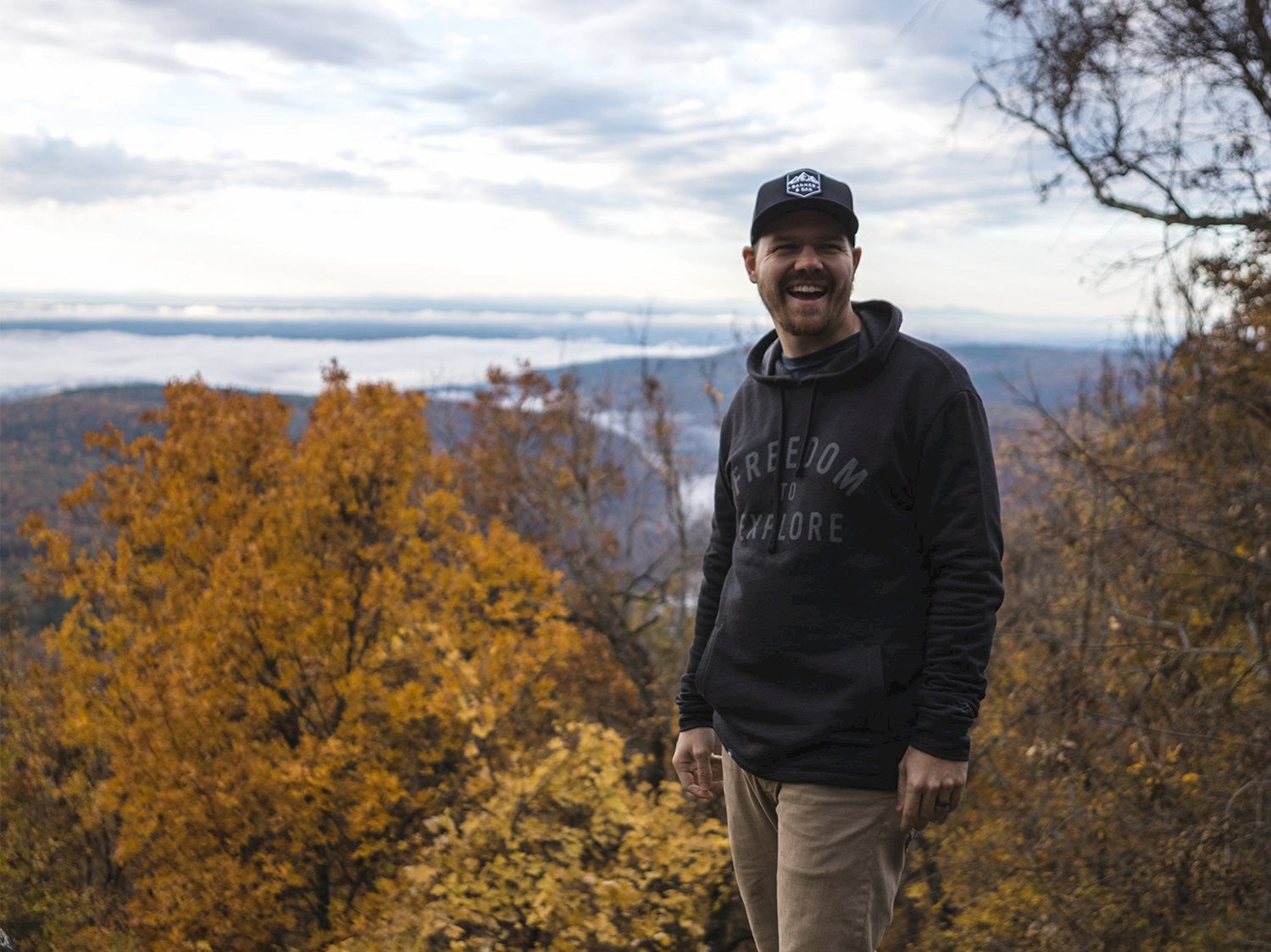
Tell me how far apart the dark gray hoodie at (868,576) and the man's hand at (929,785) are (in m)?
0.03

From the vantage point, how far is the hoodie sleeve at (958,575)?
2.08 meters

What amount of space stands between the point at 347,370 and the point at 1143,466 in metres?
12.2

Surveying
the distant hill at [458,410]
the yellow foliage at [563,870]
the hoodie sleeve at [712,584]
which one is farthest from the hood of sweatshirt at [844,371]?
the yellow foliage at [563,870]

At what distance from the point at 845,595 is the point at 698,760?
0.76m

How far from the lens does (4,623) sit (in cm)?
2131

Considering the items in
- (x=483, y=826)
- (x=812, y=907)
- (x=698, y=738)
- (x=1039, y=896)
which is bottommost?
(x=1039, y=896)

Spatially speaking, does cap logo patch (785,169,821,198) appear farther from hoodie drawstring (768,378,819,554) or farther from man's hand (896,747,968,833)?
man's hand (896,747,968,833)

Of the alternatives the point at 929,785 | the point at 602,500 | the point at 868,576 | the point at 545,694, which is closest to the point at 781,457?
the point at 868,576

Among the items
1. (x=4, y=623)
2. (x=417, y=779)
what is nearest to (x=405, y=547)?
(x=417, y=779)

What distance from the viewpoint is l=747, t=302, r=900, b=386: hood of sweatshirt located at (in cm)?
231

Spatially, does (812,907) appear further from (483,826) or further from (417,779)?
(417,779)

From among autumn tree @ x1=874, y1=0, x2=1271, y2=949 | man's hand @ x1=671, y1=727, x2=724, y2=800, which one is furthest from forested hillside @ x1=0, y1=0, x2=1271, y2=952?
man's hand @ x1=671, y1=727, x2=724, y2=800

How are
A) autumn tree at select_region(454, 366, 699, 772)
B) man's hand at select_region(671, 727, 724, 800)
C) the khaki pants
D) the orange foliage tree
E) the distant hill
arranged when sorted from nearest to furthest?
the khaki pants
man's hand at select_region(671, 727, 724, 800)
the orange foliage tree
the distant hill
autumn tree at select_region(454, 366, 699, 772)

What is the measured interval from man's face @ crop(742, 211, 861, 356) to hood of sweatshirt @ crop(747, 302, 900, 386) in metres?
0.08
